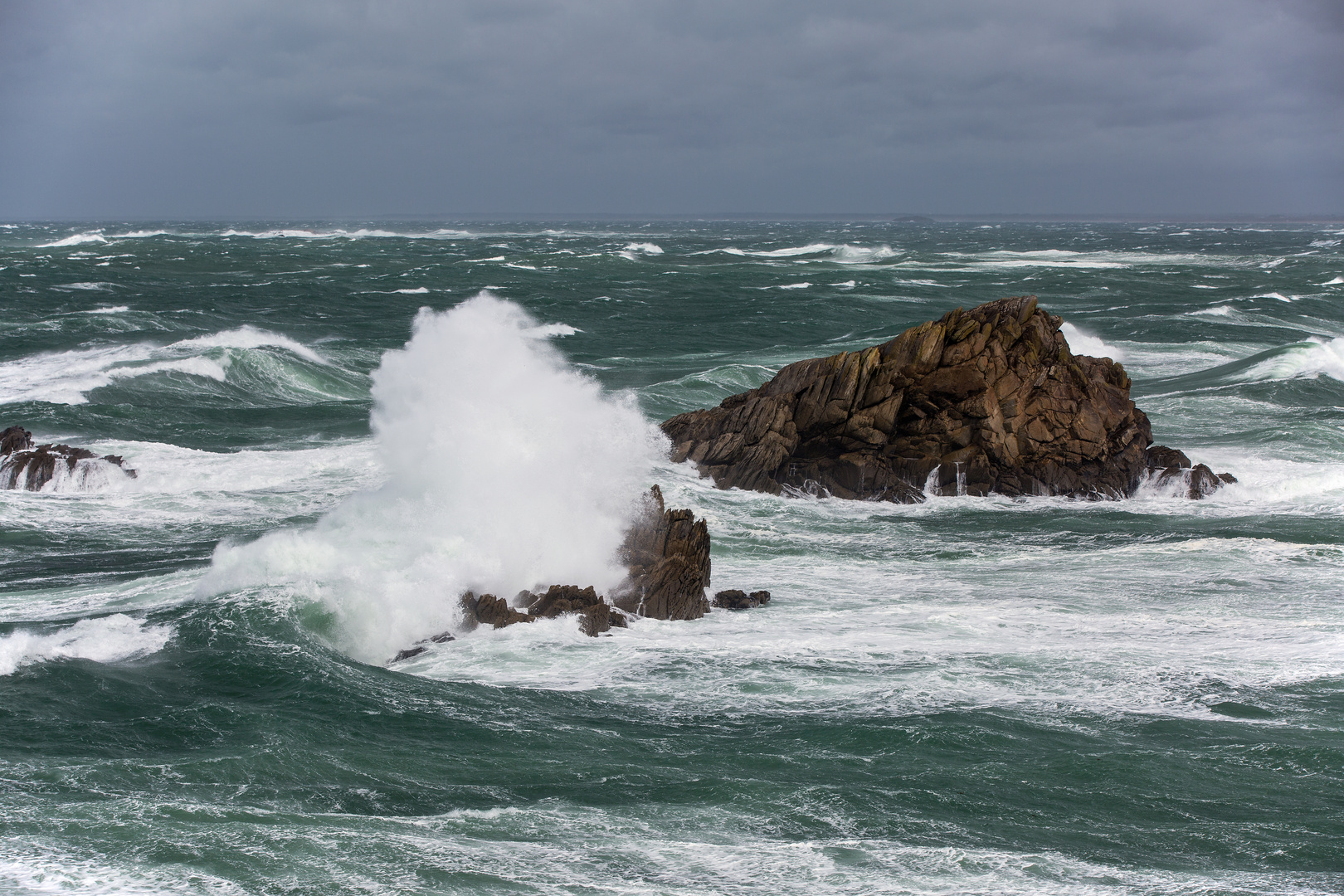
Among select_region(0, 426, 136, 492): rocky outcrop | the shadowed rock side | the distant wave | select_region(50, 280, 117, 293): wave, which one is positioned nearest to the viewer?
select_region(0, 426, 136, 492): rocky outcrop

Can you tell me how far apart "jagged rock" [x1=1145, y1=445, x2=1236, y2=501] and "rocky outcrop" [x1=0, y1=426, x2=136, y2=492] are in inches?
699

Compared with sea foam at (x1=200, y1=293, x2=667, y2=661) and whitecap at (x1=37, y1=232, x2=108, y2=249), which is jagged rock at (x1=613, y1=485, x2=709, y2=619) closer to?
sea foam at (x1=200, y1=293, x2=667, y2=661)

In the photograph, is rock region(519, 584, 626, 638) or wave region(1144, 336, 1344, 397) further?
wave region(1144, 336, 1344, 397)

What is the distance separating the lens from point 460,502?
15719 mm

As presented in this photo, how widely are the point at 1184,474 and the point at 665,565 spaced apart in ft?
35.4

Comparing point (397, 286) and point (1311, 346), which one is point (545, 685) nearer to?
point (1311, 346)

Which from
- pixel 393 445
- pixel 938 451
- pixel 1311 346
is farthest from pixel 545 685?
pixel 1311 346

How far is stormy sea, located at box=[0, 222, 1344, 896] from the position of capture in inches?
308

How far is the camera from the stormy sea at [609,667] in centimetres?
783

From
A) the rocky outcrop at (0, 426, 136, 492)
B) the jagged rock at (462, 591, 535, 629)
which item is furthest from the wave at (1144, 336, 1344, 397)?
the rocky outcrop at (0, 426, 136, 492)

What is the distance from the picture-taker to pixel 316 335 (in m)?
43.0

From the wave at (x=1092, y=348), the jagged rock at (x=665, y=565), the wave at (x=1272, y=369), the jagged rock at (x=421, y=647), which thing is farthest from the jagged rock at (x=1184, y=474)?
the wave at (x=1092, y=348)

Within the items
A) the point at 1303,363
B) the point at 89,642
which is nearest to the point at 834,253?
the point at 1303,363

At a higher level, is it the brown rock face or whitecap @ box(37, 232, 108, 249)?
whitecap @ box(37, 232, 108, 249)
